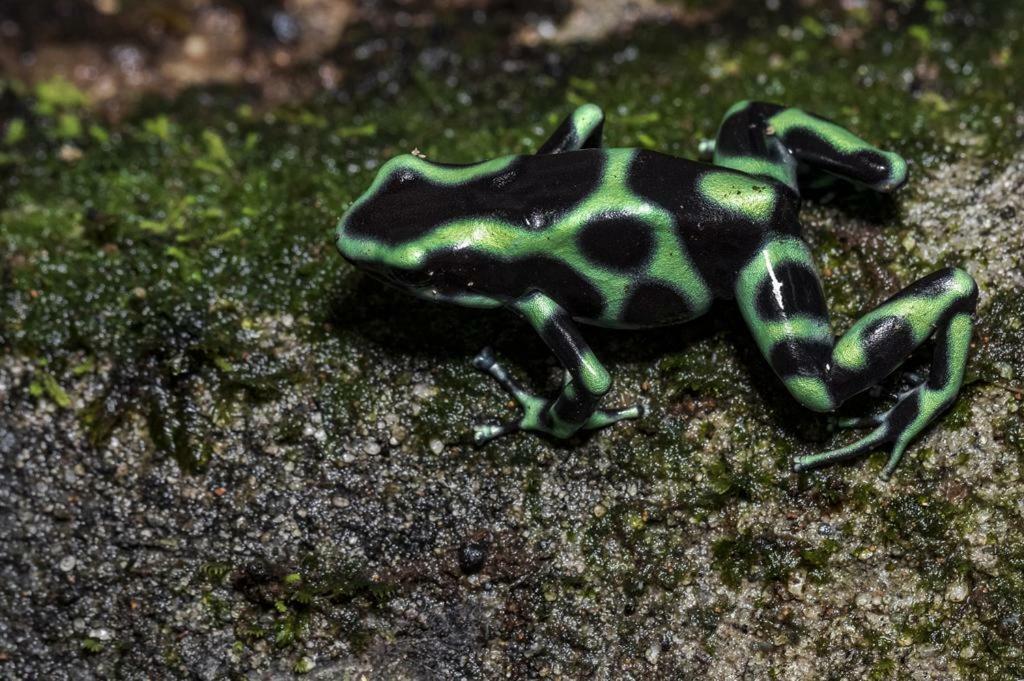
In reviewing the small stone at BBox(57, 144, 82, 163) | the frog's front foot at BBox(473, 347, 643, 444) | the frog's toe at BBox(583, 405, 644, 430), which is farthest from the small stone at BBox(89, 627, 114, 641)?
the small stone at BBox(57, 144, 82, 163)

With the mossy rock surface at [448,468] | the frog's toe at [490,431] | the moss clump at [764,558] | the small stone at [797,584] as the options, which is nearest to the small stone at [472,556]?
the mossy rock surface at [448,468]

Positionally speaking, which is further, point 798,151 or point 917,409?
point 798,151

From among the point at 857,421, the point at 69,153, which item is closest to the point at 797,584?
the point at 857,421

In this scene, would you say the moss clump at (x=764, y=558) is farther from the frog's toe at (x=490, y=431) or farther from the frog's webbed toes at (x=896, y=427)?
the frog's toe at (x=490, y=431)

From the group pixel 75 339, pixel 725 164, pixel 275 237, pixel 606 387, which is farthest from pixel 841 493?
pixel 75 339

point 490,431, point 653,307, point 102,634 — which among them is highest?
point 653,307

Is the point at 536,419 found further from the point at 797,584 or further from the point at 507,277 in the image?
the point at 797,584

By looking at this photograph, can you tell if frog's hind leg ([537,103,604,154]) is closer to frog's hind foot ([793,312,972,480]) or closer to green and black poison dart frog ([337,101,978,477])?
green and black poison dart frog ([337,101,978,477])

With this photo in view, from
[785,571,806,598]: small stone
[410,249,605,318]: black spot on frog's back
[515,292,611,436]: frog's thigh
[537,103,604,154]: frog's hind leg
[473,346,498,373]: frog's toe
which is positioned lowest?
[785,571,806,598]: small stone
